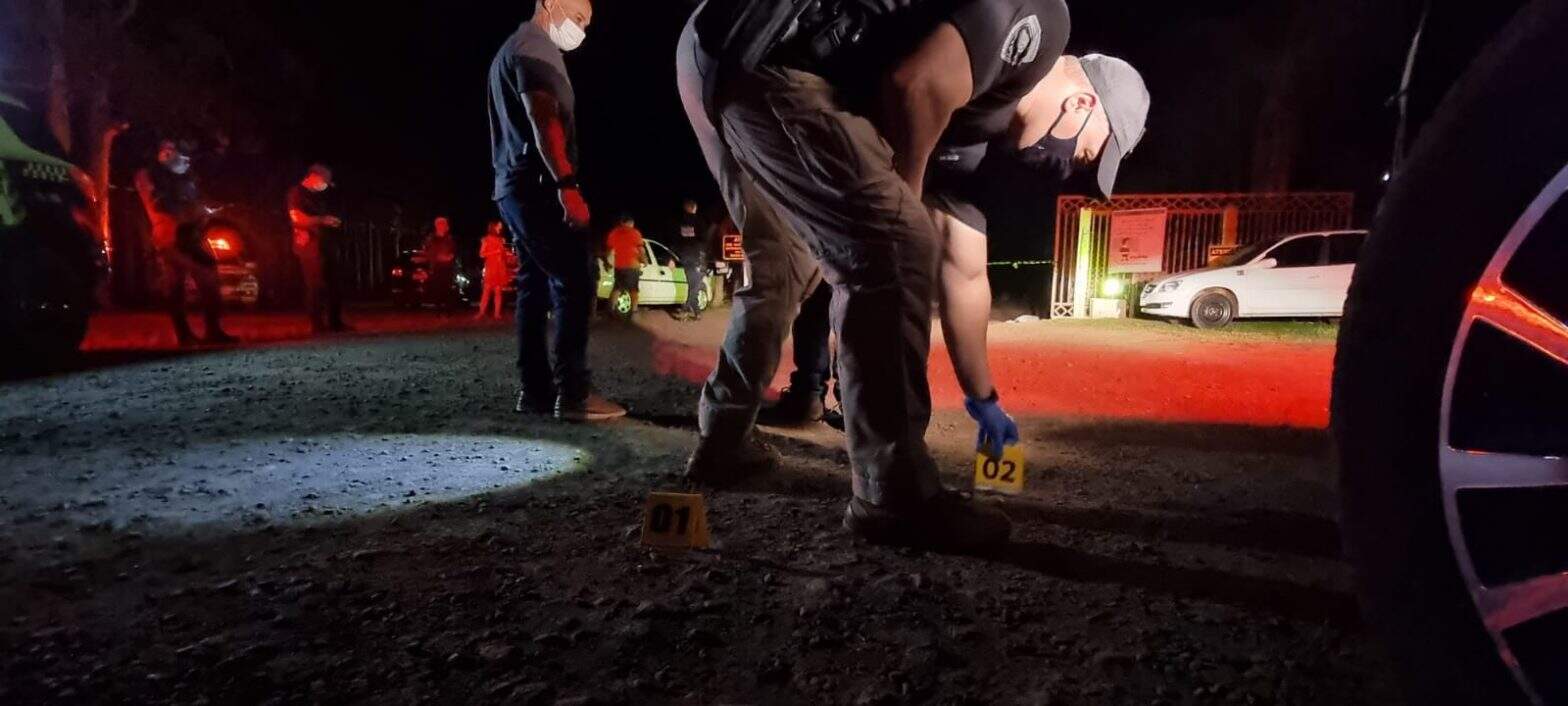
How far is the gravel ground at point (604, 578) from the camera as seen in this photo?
1.65 metres

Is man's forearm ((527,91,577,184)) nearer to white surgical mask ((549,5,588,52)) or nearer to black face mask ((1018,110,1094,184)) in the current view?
white surgical mask ((549,5,588,52))

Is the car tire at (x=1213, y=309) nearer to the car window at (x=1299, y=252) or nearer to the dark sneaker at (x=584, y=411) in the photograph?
the car window at (x=1299, y=252)

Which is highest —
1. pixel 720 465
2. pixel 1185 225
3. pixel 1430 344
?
pixel 1185 225

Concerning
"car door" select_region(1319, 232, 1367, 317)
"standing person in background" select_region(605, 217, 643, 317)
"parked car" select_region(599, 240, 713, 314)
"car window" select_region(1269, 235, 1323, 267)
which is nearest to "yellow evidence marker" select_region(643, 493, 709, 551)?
"standing person in background" select_region(605, 217, 643, 317)

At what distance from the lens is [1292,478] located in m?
3.37

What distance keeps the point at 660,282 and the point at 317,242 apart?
6.83 m

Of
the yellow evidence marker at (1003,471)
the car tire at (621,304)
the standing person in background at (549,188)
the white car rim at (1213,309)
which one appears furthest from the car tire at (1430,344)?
the white car rim at (1213,309)

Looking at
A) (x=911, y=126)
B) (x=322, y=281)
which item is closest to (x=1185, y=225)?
(x=322, y=281)

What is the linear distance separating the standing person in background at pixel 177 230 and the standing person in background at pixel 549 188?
519cm

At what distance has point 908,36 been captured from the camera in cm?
234

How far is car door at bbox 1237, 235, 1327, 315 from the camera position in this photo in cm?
1294

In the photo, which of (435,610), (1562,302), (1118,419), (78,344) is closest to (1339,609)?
(1562,302)

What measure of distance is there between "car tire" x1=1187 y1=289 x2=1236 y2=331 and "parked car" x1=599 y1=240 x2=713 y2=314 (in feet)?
25.2

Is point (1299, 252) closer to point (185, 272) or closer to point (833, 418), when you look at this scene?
point (833, 418)
